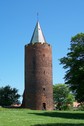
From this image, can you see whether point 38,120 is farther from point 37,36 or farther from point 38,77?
point 37,36

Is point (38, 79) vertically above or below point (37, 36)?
below

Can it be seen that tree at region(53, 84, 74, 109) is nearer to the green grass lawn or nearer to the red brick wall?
the red brick wall

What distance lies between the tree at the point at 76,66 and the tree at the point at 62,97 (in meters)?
58.9

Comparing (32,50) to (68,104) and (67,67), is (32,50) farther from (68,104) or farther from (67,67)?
(68,104)

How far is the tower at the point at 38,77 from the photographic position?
206ft

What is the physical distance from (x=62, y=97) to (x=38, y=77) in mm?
41992

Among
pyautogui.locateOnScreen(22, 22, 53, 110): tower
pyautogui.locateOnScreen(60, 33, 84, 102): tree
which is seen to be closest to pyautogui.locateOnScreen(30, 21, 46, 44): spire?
pyautogui.locateOnScreen(22, 22, 53, 110): tower

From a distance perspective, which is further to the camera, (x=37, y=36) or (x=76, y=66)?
(x=37, y=36)

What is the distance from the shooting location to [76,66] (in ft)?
126

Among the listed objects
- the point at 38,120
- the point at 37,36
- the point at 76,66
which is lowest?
the point at 38,120

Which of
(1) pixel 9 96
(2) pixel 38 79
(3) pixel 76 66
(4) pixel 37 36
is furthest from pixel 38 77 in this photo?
(3) pixel 76 66

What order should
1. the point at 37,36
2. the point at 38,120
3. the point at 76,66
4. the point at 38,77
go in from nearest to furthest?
the point at 38,120 → the point at 76,66 → the point at 38,77 → the point at 37,36

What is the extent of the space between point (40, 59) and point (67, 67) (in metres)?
23.1

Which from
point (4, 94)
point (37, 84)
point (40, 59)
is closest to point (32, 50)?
point (40, 59)
